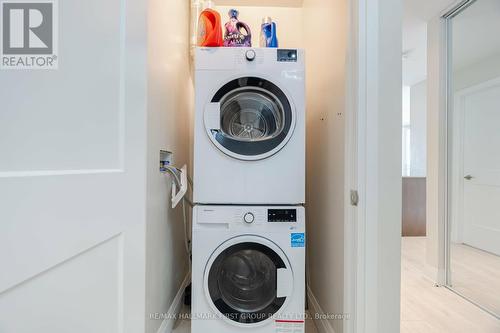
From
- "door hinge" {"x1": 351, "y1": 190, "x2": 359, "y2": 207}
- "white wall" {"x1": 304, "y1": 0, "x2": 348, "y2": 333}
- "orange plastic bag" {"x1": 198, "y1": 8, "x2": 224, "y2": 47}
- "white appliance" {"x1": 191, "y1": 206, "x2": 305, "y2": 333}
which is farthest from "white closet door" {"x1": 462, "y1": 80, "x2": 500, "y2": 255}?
"orange plastic bag" {"x1": 198, "y1": 8, "x2": 224, "y2": 47}

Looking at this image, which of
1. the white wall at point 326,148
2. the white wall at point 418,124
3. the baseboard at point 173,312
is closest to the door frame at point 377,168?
the white wall at point 326,148

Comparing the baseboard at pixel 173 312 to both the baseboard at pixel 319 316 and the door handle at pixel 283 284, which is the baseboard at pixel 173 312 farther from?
the baseboard at pixel 319 316

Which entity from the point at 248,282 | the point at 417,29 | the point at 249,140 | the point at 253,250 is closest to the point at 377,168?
the point at 249,140

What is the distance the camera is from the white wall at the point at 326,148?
1293mm

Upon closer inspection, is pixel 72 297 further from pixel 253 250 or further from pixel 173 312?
pixel 173 312

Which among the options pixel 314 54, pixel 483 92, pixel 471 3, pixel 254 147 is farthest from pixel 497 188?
pixel 254 147

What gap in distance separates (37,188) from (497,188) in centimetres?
287

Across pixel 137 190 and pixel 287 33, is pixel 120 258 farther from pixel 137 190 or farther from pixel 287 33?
pixel 287 33

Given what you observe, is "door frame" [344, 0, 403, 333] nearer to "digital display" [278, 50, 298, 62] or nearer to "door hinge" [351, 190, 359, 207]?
"door hinge" [351, 190, 359, 207]

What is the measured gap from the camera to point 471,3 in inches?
78.2

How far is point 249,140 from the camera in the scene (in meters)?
1.39

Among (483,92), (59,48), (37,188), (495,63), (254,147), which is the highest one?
(495,63)

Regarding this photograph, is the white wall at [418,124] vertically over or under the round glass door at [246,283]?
over

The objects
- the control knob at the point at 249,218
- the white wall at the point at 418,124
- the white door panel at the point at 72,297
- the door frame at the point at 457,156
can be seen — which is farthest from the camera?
the white wall at the point at 418,124
